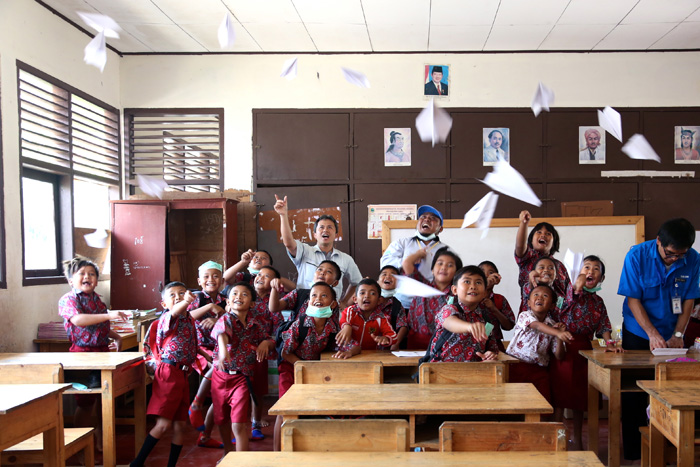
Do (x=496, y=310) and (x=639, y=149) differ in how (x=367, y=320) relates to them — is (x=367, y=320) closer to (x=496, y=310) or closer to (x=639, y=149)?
(x=496, y=310)

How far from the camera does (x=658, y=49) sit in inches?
222

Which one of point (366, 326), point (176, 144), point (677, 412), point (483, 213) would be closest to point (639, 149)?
point (483, 213)

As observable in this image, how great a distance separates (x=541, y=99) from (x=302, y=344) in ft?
11.8

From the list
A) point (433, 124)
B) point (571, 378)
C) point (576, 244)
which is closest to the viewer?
point (571, 378)

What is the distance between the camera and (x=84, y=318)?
362cm

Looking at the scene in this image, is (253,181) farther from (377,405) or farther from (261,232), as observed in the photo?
(377,405)

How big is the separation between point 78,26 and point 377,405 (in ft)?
14.6

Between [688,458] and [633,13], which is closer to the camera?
[688,458]

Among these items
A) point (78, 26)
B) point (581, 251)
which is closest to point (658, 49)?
point (581, 251)

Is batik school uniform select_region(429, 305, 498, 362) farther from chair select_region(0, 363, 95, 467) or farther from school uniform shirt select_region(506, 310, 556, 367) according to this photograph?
chair select_region(0, 363, 95, 467)

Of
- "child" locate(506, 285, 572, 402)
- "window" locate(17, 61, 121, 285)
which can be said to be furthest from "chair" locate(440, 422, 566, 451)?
"window" locate(17, 61, 121, 285)

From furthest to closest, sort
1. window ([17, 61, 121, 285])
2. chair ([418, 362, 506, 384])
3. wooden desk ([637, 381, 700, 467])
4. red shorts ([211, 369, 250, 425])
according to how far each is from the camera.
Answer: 1. window ([17, 61, 121, 285])
2. red shorts ([211, 369, 250, 425])
3. chair ([418, 362, 506, 384])
4. wooden desk ([637, 381, 700, 467])

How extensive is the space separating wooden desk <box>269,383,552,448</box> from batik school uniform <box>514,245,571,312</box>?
148 centimetres

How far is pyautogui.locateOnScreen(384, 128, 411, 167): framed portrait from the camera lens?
18.6 feet
